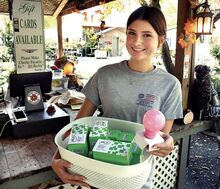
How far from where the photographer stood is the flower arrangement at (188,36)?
6.72ft

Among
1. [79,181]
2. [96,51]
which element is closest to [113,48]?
[96,51]

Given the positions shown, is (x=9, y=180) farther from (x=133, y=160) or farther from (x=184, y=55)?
(x=184, y=55)

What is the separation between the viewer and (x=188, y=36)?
6.86 ft

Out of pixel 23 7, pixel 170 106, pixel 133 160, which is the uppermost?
pixel 23 7

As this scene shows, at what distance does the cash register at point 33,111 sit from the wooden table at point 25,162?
0.28 ft

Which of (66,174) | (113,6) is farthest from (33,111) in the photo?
(113,6)

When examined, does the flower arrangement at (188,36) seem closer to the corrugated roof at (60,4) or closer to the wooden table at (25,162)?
the wooden table at (25,162)

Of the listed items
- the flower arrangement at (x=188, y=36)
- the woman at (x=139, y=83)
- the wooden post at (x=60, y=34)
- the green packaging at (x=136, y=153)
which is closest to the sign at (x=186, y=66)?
the flower arrangement at (x=188, y=36)

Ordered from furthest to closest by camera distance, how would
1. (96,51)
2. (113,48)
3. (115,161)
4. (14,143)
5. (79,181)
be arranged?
(113,48), (96,51), (14,143), (79,181), (115,161)

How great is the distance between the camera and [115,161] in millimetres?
879

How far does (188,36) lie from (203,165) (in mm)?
1906

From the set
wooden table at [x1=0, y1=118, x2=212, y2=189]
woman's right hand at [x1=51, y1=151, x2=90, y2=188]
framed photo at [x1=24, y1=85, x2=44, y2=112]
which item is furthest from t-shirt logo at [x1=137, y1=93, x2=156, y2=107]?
framed photo at [x1=24, y1=85, x2=44, y2=112]

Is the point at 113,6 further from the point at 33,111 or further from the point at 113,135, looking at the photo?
the point at 113,135

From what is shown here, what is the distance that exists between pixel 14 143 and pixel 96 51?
13523 millimetres
